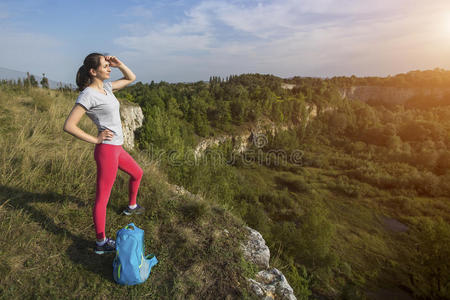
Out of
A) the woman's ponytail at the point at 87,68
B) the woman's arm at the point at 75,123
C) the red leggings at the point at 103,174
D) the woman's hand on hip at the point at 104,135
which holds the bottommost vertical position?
the red leggings at the point at 103,174

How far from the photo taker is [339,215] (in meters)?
33.2

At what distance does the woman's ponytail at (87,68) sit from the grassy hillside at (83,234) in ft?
7.24

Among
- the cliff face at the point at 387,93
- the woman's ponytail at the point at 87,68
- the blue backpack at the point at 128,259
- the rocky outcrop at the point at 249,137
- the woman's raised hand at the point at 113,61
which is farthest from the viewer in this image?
the cliff face at the point at 387,93

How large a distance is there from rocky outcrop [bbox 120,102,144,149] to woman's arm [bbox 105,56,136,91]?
15.6m

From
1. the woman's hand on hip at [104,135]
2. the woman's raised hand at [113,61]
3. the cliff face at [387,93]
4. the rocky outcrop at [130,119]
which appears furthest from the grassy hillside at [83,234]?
the cliff face at [387,93]

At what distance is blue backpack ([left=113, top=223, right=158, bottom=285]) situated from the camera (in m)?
2.46

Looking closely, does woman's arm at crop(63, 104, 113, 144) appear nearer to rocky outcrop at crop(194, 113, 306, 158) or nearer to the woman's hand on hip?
the woman's hand on hip

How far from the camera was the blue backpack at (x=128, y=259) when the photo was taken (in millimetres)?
2461

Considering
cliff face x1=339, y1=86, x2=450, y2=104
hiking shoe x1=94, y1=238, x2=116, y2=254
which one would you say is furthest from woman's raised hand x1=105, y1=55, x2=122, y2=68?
cliff face x1=339, y1=86, x2=450, y2=104

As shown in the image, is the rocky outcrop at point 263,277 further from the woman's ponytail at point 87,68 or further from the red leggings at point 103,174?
the woman's ponytail at point 87,68

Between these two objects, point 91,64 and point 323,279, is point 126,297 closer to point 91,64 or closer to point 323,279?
point 91,64

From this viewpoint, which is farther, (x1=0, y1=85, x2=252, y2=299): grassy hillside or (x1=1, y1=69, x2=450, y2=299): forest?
(x1=1, y1=69, x2=450, y2=299): forest

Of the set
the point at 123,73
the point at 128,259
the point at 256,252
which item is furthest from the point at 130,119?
the point at 128,259

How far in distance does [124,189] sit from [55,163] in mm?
1410
